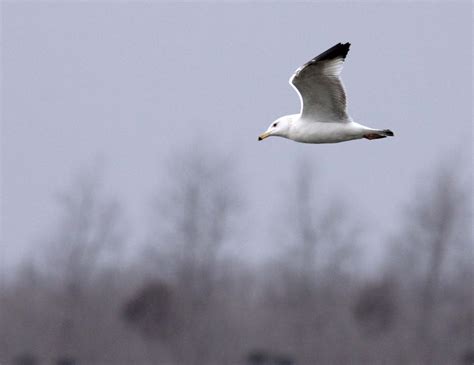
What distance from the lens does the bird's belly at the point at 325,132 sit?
15523 millimetres

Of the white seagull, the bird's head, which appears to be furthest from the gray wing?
the bird's head

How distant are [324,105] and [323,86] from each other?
0.28 metres

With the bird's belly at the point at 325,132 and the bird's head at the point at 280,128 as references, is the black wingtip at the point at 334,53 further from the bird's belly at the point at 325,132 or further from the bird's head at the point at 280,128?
the bird's head at the point at 280,128

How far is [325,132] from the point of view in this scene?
1559cm

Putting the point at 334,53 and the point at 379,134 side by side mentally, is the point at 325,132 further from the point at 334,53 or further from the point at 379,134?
the point at 334,53

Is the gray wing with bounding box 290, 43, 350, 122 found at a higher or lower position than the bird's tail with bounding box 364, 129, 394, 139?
higher

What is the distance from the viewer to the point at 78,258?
39.7 meters

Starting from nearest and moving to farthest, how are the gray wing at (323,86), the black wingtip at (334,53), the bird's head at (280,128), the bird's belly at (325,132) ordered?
1. the black wingtip at (334,53)
2. the gray wing at (323,86)
3. the bird's belly at (325,132)
4. the bird's head at (280,128)

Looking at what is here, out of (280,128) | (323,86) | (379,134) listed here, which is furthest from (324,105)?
(280,128)

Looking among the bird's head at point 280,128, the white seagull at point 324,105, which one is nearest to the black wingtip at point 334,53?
the white seagull at point 324,105

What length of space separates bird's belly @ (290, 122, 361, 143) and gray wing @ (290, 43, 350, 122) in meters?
0.10

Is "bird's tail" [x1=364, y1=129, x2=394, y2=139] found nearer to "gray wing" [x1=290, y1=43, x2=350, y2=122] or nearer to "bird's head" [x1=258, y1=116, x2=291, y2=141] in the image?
"gray wing" [x1=290, y1=43, x2=350, y2=122]

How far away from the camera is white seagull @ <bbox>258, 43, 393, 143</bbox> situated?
1521cm

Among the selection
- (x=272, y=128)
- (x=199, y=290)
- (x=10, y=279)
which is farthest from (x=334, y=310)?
(x=272, y=128)
